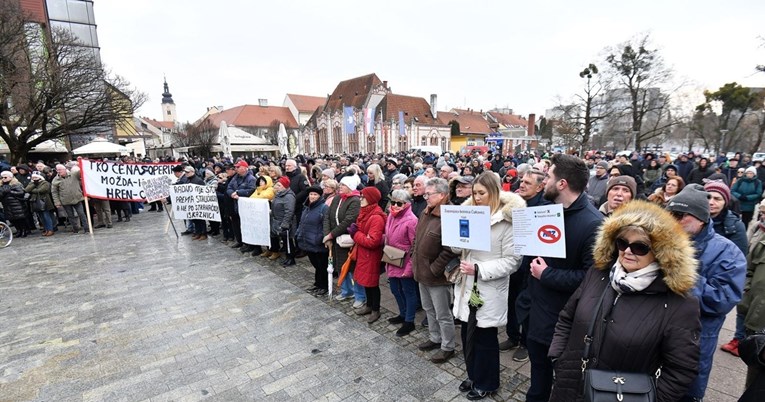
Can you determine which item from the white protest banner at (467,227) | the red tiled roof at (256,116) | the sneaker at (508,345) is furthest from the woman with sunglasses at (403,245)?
the red tiled roof at (256,116)

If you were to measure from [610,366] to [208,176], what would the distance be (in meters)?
10.5

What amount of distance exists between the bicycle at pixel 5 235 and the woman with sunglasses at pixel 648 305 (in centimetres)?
1348

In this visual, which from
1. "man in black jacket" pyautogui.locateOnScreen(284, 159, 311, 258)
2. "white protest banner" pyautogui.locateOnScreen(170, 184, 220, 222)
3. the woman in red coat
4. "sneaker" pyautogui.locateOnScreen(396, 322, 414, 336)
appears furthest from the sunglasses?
"white protest banner" pyautogui.locateOnScreen(170, 184, 220, 222)

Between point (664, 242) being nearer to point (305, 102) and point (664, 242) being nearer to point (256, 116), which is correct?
point (256, 116)

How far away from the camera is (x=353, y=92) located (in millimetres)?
71812

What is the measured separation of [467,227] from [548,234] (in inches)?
28.0

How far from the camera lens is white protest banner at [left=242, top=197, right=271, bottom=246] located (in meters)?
7.52

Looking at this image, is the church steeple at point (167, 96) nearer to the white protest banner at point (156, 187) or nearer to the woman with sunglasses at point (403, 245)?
the white protest banner at point (156, 187)

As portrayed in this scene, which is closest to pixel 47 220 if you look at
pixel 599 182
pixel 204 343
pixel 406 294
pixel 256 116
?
pixel 204 343

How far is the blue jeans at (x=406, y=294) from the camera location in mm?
4363

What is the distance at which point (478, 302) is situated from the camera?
2.99 m

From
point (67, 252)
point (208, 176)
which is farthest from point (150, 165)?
point (67, 252)

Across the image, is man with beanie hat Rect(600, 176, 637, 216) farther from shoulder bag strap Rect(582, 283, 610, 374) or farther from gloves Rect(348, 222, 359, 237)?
gloves Rect(348, 222, 359, 237)

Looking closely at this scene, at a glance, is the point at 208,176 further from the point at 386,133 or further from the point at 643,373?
the point at 386,133
